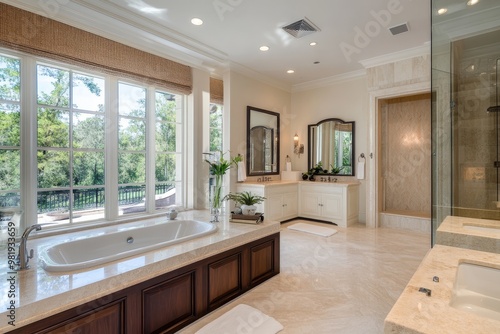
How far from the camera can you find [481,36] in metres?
2.48

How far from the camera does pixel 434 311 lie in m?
0.94

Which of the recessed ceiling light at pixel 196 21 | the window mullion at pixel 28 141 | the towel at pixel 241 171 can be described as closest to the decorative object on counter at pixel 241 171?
the towel at pixel 241 171

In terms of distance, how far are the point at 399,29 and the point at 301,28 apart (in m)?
1.30

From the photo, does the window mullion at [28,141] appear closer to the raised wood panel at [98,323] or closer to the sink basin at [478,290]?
the raised wood panel at [98,323]

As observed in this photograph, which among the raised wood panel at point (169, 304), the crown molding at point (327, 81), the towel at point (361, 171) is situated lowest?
the raised wood panel at point (169, 304)

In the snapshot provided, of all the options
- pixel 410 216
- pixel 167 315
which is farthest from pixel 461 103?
pixel 167 315

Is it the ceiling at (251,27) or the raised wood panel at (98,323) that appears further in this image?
the ceiling at (251,27)

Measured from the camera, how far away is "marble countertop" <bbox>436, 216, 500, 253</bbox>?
1.52 meters

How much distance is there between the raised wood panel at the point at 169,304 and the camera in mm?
1796

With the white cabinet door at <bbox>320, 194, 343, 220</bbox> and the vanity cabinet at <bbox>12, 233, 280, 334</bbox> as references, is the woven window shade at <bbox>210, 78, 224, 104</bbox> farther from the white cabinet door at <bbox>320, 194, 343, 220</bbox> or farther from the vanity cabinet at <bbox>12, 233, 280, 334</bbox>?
the vanity cabinet at <bbox>12, 233, 280, 334</bbox>

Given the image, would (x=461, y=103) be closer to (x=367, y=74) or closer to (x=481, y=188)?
(x=481, y=188)

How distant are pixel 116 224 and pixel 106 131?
1200mm

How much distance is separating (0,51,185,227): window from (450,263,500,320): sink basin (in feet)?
11.8

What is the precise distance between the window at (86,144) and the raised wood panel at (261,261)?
2.01 metres
